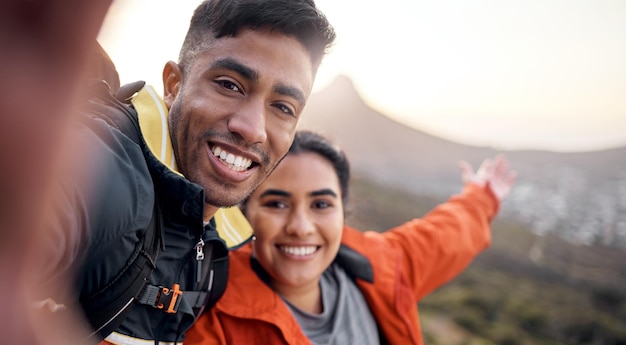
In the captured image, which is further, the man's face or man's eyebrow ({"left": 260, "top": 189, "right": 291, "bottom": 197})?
man's eyebrow ({"left": 260, "top": 189, "right": 291, "bottom": 197})

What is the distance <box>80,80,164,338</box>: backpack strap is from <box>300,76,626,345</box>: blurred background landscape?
150 cm

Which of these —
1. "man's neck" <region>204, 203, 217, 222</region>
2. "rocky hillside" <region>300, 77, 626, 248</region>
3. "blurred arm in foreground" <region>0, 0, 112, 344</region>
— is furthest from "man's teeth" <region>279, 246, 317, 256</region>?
"rocky hillside" <region>300, 77, 626, 248</region>

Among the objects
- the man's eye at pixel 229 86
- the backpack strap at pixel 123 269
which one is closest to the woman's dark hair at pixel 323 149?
the man's eye at pixel 229 86

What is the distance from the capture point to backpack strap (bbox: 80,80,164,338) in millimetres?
1174

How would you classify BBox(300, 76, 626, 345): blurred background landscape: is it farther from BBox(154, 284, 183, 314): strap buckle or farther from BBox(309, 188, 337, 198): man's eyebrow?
BBox(154, 284, 183, 314): strap buckle

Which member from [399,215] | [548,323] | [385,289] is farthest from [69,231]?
[399,215]

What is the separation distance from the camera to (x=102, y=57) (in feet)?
4.56

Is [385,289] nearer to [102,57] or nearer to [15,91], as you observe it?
[102,57]

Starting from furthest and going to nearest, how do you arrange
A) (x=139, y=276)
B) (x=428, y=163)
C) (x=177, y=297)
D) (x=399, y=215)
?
(x=428, y=163) → (x=399, y=215) → (x=177, y=297) → (x=139, y=276)

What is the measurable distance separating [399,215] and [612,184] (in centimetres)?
831

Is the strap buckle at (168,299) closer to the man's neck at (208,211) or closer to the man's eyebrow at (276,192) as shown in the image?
the man's neck at (208,211)

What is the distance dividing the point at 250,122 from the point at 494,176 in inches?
122

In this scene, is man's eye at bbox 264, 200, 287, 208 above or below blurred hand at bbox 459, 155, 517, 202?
below

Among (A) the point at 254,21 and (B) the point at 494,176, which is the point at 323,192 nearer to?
(A) the point at 254,21
